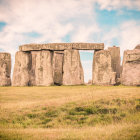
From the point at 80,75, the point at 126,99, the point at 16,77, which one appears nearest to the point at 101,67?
the point at 80,75

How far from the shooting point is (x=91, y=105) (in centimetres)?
738

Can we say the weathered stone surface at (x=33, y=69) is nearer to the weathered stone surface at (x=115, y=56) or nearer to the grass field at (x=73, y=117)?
the weathered stone surface at (x=115, y=56)

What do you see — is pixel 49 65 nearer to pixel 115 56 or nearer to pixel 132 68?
pixel 115 56

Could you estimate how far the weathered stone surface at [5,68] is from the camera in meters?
19.6

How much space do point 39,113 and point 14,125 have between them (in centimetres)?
110

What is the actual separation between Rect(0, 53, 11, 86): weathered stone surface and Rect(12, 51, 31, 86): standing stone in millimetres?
701

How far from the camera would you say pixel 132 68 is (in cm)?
1541

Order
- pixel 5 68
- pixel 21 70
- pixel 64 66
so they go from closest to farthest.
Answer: pixel 64 66, pixel 21 70, pixel 5 68

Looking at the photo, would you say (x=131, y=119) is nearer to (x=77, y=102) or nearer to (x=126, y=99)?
(x=126, y=99)

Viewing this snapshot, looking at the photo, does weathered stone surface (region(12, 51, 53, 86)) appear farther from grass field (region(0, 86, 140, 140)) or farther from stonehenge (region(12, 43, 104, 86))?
grass field (region(0, 86, 140, 140))

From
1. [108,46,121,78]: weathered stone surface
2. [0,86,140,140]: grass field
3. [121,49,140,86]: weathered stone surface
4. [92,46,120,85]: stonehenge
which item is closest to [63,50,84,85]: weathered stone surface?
[92,46,120,85]: stonehenge

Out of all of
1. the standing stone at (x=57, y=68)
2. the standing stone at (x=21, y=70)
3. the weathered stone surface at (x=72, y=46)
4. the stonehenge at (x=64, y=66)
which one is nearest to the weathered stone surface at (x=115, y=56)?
the stonehenge at (x=64, y=66)

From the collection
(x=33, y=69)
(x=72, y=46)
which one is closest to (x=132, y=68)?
(x=72, y=46)

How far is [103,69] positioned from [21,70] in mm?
7590
